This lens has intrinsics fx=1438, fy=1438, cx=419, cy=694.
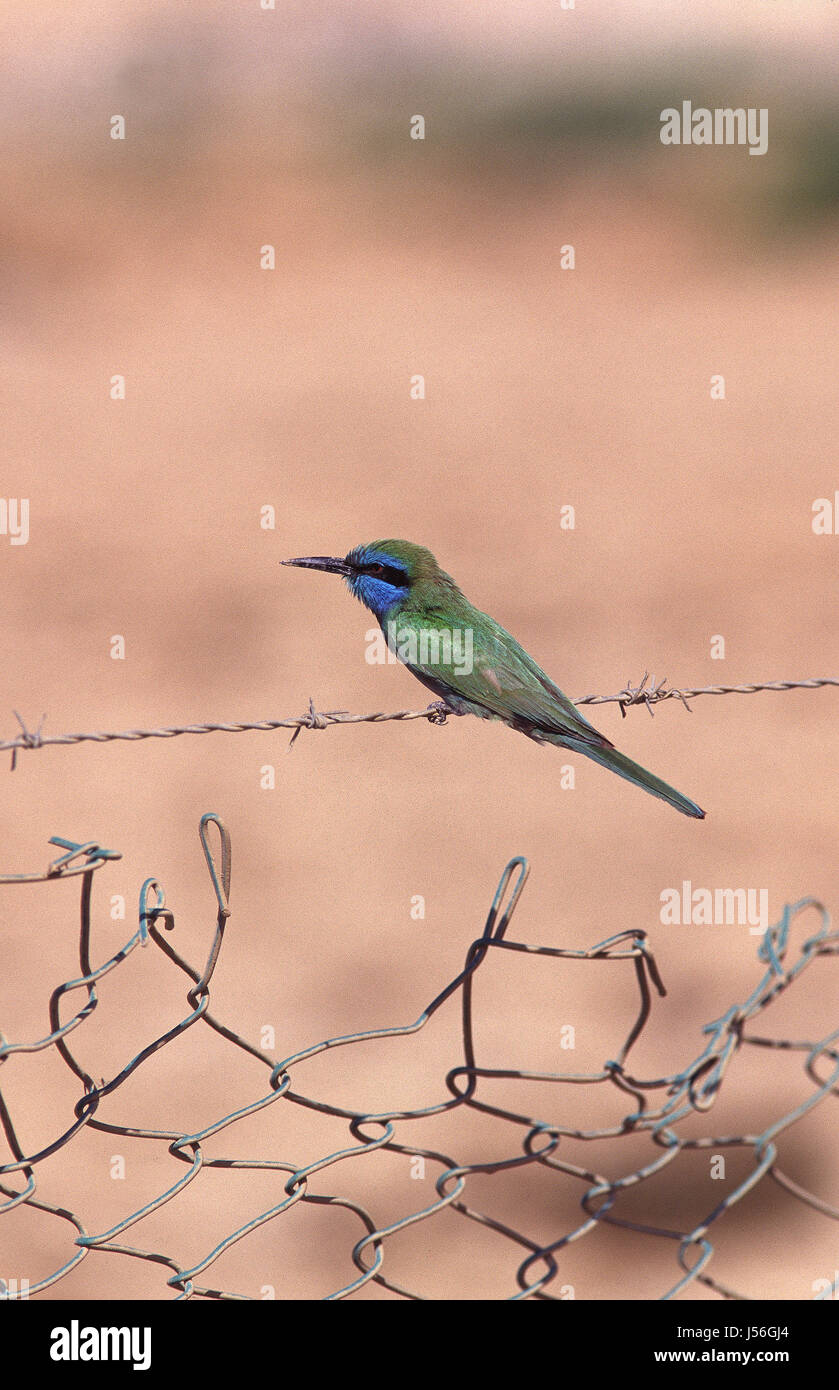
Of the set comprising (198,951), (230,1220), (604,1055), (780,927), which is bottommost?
(230,1220)

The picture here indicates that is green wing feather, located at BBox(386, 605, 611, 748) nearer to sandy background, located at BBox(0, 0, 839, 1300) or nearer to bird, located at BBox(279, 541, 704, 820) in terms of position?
bird, located at BBox(279, 541, 704, 820)

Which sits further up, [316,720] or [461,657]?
A: [461,657]

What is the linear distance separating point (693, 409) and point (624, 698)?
12.1 m

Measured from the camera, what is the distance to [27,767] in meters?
8.70

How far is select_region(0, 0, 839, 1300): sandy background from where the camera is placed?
5.74m

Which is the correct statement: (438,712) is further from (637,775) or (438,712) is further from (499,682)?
(637,775)

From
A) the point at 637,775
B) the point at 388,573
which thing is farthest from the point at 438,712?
the point at 388,573

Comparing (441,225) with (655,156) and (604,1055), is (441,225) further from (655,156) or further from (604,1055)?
(604,1055)

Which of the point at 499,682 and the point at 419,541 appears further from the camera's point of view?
the point at 419,541

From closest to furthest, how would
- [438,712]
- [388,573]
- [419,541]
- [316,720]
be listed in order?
[316,720], [438,712], [388,573], [419,541]

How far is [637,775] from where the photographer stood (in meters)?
4.21

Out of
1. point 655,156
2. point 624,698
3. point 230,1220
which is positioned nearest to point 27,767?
point 230,1220

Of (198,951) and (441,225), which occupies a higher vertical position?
(441,225)

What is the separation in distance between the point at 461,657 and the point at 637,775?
690 mm
